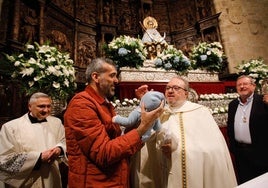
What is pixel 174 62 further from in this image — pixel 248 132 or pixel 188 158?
pixel 188 158

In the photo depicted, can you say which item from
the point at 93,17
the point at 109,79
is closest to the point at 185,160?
the point at 109,79

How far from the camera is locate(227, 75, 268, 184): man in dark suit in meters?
2.67

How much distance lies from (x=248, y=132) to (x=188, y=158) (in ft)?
4.68

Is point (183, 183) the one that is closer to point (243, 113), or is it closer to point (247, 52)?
point (243, 113)

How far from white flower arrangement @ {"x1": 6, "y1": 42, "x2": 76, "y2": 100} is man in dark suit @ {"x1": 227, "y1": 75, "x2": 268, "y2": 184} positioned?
9.03 feet

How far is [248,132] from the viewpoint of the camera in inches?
111

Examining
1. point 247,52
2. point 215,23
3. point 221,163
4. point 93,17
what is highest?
point 93,17

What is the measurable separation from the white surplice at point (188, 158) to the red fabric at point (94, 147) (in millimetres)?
644

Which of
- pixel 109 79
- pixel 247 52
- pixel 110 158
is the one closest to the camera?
pixel 110 158

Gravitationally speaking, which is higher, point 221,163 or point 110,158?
point 110,158

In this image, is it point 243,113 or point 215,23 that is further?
point 215,23

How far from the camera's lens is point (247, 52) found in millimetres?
9172

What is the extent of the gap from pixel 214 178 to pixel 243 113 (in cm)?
152

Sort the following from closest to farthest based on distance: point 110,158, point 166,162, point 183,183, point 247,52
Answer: point 110,158 → point 183,183 → point 166,162 → point 247,52
